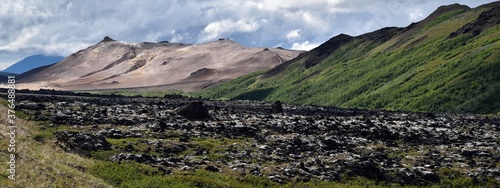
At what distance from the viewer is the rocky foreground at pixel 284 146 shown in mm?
35781

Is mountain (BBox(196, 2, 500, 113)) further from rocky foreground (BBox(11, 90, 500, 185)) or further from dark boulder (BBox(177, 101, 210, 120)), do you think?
dark boulder (BBox(177, 101, 210, 120))

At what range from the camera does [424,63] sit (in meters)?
176

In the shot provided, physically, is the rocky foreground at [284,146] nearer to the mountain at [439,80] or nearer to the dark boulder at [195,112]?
the dark boulder at [195,112]

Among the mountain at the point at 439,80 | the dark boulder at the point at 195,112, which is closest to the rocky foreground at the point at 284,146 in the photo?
the dark boulder at the point at 195,112

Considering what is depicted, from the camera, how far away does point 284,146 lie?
44.2m

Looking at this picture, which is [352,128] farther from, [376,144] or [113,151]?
[113,151]

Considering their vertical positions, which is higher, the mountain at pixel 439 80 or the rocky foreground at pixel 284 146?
the mountain at pixel 439 80

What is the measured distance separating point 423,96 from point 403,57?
7097cm

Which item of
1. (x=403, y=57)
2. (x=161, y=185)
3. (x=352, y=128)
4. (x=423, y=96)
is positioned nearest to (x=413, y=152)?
(x=352, y=128)


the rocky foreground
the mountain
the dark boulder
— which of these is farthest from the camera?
the mountain

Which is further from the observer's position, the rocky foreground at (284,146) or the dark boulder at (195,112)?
the dark boulder at (195,112)

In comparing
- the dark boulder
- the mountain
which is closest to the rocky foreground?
the dark boulder

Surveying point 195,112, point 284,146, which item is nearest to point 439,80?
point 195,112

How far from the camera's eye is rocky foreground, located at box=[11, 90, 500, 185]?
35.8 metres
